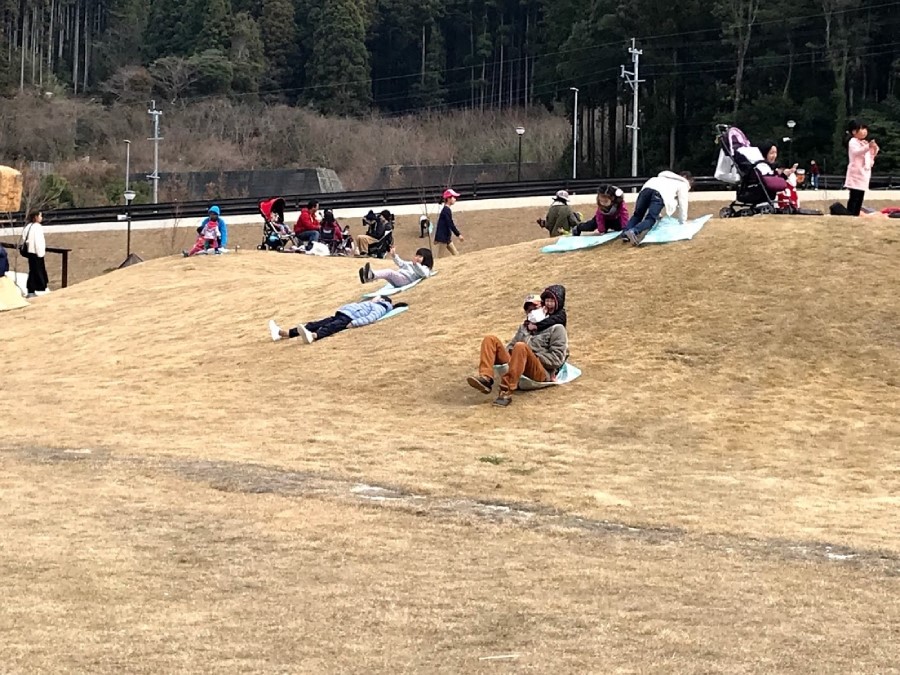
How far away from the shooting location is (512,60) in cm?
10994

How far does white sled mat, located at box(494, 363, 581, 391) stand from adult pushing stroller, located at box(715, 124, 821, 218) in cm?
487

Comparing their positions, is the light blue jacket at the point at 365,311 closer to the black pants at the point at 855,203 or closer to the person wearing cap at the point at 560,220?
the person wearing cap at the point at 560,220

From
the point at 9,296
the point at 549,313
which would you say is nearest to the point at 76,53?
the point at 9,296

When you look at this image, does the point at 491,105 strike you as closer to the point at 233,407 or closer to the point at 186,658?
the point at 233,407

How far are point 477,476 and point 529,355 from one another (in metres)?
2.94

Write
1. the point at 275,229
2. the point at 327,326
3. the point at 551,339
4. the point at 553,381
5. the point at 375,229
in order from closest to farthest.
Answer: the point at 551,339 < the point at 553,381 < the point at 327,326 < the point at 275,229 < the point at 375,229

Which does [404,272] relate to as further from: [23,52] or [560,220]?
[23,52]

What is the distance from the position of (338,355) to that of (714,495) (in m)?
6.69

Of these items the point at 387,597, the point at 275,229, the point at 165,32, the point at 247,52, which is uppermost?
the point at 165,32

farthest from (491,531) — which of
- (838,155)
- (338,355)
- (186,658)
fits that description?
(838,155)

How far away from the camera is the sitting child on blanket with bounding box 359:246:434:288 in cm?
1914

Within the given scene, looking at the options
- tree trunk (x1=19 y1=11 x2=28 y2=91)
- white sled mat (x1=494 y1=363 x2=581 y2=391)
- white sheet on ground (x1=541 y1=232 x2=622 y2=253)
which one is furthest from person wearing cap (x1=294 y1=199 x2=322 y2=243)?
tree trunk (x1=19 y1=11 x2=28 y2=91)

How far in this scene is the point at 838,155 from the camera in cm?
6384

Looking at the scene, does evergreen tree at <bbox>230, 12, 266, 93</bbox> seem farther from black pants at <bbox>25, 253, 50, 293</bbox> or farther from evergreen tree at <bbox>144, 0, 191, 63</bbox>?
black pants at <bbox>25, 253, 50, 293</bbox>
